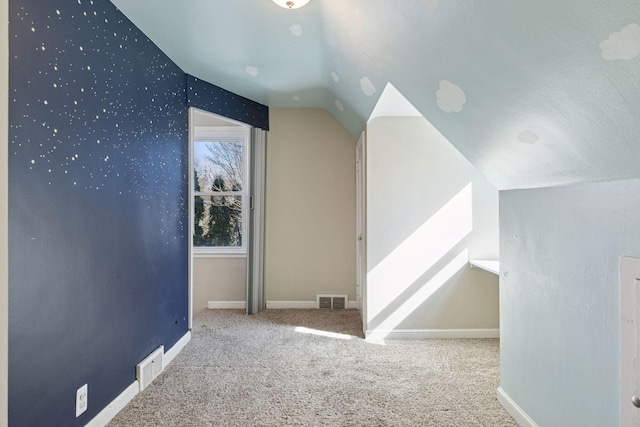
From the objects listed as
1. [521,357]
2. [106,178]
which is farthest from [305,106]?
[521,357]

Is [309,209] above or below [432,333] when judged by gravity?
above

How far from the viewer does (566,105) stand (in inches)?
45.3

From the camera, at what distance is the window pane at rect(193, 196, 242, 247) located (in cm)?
436

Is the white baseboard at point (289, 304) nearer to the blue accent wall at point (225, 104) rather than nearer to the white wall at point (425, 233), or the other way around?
the white wall at point (425, 233)

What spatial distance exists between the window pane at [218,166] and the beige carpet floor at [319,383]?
168cm

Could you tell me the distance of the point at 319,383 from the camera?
230 centimetres

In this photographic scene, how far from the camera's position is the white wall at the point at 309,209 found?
4145 mm

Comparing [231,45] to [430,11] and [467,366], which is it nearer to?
[430,11]

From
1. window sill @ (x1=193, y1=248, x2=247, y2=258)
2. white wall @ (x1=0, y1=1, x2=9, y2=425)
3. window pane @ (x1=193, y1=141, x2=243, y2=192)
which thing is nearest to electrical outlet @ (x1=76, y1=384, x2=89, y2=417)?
white wall @ (x1=0, y1=1, x2=9, y2=425)

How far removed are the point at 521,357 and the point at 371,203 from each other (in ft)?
5.20

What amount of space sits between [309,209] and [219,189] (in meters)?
1.07

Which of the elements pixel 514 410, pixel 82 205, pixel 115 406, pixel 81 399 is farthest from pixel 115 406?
pixel 514 410

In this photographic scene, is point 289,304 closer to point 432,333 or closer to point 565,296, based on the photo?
point 432,333

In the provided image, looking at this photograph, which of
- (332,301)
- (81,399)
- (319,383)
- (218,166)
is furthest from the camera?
(218,166)
